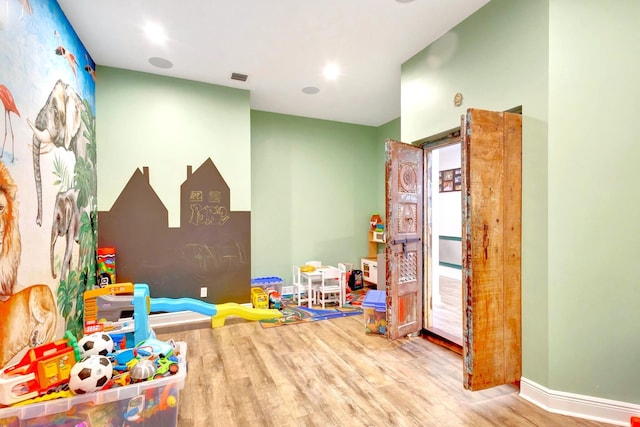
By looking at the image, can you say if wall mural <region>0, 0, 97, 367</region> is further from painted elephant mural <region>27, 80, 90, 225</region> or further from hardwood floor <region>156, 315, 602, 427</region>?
hardwood floor <region>156, 315, 602, 427</region>

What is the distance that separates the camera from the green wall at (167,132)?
3.34 meters

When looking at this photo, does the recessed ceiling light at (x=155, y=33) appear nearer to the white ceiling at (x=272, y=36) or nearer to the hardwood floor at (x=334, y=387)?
the white ceiling at (x=272, y=36)

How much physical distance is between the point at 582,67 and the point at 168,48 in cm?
345

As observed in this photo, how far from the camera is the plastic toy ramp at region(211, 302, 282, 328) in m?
3.50

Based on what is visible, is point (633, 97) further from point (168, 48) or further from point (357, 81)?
point (168, 48)

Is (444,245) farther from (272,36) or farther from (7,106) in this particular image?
(7,106)

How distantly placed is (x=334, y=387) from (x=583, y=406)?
5.29 ft

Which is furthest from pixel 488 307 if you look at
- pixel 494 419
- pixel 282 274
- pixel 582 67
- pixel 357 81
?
pixel 282 274

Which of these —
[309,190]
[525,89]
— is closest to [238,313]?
[309,190]

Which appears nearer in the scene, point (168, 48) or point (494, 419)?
point (494, 419)

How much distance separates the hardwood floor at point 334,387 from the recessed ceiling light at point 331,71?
3022 mm

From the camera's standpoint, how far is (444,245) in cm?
672

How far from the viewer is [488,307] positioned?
207cm

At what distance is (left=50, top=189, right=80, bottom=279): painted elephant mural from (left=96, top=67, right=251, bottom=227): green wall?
2.24 feet
